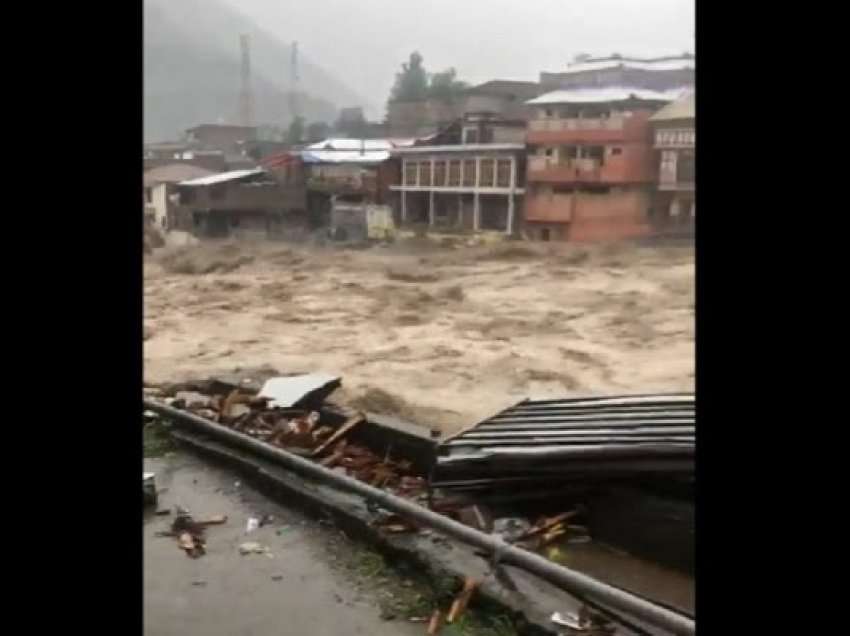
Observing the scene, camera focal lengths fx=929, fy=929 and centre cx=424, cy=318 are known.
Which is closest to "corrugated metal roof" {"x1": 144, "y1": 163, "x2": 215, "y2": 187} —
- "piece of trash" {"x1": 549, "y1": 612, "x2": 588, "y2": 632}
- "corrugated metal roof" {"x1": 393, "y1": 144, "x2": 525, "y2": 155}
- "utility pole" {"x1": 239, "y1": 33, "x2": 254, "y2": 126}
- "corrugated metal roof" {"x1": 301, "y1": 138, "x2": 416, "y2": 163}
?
"utility pole" {"x1": 239, "y1": 33, "x2": 254, "y2": 126}

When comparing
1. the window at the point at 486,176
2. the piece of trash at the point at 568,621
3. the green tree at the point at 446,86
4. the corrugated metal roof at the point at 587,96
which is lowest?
the piece of trash at the point at 568,621

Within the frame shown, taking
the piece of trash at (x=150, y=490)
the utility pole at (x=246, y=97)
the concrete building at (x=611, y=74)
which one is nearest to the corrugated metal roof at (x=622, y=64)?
the concrete building at (x=611, y=74)

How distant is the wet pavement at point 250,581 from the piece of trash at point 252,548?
0.06 feet

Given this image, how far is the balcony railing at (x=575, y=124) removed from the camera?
3018mm

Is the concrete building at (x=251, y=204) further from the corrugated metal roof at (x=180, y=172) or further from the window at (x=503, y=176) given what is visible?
the window at (x=503, y=176)

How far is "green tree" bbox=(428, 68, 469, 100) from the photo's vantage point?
2893mm

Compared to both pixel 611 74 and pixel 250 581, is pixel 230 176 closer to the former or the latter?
pixel 611 74

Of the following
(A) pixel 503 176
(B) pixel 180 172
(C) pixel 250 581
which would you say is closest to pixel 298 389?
(B) pixel 180 172

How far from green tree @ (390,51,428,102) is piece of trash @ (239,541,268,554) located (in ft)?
5.17

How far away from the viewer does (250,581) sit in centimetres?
180

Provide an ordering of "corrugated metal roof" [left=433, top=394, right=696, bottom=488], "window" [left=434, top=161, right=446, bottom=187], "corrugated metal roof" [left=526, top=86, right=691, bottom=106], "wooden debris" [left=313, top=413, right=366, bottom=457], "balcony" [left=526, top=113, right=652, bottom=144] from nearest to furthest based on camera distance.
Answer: "corrugated metal roof" [left=433, top=394, right=696, bottom=488] < "wooden debris" [left=313, top=413, right=366, bottom=457] < "corrugated metal roof" [left=526, top=86, right=691, bottom=106] < "balcony" [left=526, top=113, right=652, bottom=144] < "window" [left=434, top=161, right=446, bottom=187]

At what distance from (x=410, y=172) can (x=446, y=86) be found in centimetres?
34

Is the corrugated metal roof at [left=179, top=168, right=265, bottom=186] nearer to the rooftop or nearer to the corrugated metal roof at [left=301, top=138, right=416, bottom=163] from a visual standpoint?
the corrugated metal roof at [left=301, top=138, right=416, bottom=163]
